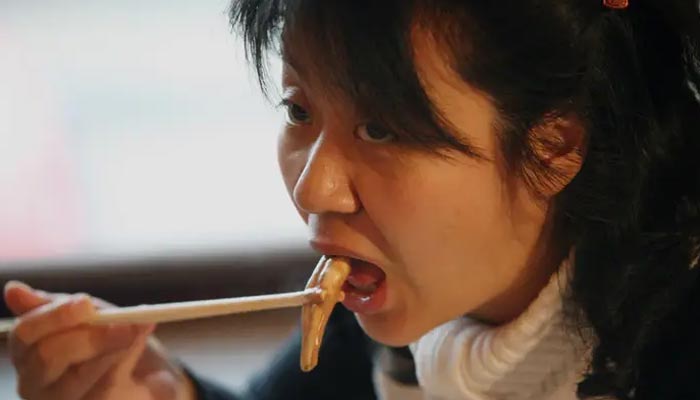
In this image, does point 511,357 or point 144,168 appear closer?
point 511,357

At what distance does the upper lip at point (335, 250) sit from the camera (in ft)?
1.98

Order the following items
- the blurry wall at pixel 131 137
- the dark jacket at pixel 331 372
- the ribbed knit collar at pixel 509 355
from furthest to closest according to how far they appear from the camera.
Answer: the blurry wall at pixel 131 137
the dark jacket at pixel 331 372
the ribbed knit collar at pixel 509 355

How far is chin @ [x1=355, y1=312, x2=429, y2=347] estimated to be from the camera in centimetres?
64

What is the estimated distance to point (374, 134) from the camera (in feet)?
1.86

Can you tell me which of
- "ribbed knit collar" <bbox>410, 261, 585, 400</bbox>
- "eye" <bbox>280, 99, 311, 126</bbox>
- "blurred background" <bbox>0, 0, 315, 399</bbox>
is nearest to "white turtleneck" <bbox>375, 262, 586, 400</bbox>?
"ribbed knit collar" <bbox>410, 261, 585, 400</bbox>

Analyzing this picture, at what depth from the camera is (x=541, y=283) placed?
2.21 ft

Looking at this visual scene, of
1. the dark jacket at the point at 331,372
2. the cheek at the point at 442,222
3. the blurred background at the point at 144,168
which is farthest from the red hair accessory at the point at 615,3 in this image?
the blurred background at the point at 144,168

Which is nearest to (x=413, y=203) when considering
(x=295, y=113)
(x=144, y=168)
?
(x=295, y=113)

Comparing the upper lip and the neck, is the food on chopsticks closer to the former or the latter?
the upper lip

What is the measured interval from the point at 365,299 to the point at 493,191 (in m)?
0.12

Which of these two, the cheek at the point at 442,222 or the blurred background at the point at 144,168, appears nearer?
the cheek at the point at 442,222

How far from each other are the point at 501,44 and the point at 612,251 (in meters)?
0.18

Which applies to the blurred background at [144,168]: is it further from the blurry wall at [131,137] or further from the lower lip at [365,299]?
the lower lip at [365,299]

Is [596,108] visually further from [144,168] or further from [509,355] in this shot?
[144,168]
